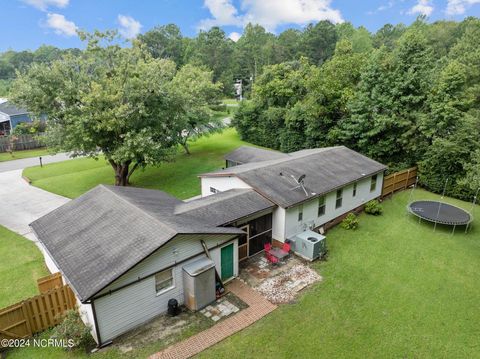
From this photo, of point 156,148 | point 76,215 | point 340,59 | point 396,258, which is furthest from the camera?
point 340,59

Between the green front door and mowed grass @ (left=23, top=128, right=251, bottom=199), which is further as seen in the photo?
Answer: mowed grass @ (left=23, top=128, right=251, bottom=199)

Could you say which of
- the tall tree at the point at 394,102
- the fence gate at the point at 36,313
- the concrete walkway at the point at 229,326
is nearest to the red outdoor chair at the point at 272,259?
the concrete walkway at the point at 229,326

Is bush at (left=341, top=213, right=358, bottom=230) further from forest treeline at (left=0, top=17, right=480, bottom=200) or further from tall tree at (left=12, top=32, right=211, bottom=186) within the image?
tall tree at (left=12, top=32, right=211, bottom=186)

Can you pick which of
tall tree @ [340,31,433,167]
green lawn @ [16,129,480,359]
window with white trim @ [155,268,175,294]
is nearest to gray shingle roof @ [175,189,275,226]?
window with white trim @ [155,268,175,294]

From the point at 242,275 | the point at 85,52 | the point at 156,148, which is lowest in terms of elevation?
the point at 242,275

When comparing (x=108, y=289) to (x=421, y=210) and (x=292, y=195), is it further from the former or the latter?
(x=421, y=210)

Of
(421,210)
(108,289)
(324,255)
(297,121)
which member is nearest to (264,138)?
(297,121)
